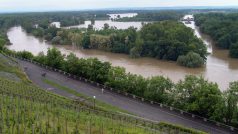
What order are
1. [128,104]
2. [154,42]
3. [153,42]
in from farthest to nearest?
[153,42] → [154,42] → [128,104]

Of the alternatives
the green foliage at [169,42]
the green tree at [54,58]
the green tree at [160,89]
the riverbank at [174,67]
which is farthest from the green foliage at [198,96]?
the green foliage at [169,42]

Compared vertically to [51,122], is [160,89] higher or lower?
lower

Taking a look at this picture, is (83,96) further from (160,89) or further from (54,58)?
(54,58)

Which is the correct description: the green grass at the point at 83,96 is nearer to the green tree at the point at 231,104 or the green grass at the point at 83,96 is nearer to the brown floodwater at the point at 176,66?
the green tree at the point at 231,104

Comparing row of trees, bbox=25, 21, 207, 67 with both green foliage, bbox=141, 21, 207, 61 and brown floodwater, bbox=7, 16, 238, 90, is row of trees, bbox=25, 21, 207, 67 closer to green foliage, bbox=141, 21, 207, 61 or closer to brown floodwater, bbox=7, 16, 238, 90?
green foliage, bbox=141, 21, 207, 61

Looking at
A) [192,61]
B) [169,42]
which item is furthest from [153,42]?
[192,61]

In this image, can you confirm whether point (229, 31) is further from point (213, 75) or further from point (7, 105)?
point (7, 105)
